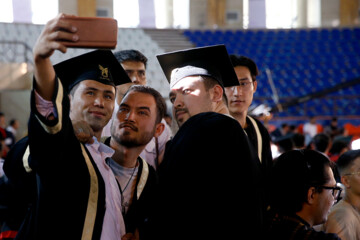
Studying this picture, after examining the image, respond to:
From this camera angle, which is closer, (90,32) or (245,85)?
(90,32)

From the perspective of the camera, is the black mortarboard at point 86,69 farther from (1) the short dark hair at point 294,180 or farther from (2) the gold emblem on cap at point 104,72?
(1) the short dark hair at point 294,180

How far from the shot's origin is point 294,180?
2180mm

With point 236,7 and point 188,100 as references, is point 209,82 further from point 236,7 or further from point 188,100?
point 236,7

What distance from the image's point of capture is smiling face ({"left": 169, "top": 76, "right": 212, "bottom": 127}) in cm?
217

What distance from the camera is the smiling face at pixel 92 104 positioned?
245 cm

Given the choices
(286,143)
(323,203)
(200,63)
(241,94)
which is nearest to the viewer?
(323,203)

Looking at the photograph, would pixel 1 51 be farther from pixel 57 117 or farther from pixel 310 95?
pixel 57 117

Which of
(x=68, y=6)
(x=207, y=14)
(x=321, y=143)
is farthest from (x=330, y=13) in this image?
(x=321, y=143)

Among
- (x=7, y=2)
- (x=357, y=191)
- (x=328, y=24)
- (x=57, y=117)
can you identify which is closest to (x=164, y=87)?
(x=7, y=2)

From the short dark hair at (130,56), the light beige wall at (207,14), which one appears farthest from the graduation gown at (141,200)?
the light beige wall at (207,14)

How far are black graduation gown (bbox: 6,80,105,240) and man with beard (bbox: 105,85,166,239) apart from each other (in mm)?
356

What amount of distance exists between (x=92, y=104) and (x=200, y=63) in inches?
22.0

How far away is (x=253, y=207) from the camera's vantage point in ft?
6.12

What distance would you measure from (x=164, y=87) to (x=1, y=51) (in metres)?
4.56
